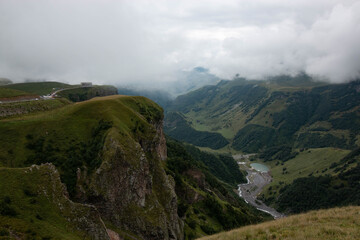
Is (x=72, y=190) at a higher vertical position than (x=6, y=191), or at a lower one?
lower

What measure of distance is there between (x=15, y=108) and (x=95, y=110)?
23.1 metres

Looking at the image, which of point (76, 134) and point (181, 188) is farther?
point (181, 188)

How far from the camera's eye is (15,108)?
232 feet

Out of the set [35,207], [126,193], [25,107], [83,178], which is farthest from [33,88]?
[35,207]

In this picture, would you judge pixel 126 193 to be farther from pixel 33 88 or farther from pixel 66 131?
pixel 33 88

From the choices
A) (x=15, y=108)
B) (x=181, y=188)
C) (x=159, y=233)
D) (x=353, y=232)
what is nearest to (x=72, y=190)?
(x=159, y=233)

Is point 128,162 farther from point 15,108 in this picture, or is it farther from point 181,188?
point 181,188

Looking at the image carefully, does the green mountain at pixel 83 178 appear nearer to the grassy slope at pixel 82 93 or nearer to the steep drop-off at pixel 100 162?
the steep drop-off at pixel 100 162

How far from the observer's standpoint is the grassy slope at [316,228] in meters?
23.9

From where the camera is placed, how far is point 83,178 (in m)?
57.9

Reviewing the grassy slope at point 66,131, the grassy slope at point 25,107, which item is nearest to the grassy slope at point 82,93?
the grassy slope at point 25,107

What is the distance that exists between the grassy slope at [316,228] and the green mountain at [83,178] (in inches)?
1089

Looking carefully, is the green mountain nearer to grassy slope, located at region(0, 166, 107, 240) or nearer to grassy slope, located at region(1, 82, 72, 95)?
grassy slope, located at region(0, 166, 107, 240)

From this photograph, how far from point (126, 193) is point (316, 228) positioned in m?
46.8
